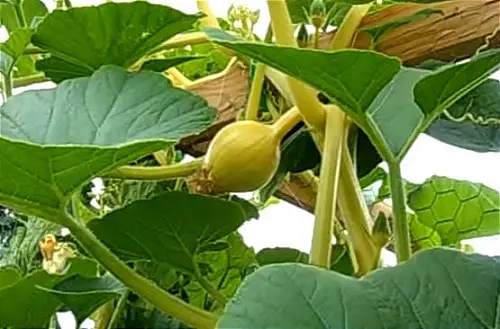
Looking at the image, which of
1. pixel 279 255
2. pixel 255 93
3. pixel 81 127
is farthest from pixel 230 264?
pixel 81 127

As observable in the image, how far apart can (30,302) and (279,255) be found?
0.18 m

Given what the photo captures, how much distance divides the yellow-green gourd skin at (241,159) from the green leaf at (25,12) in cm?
17

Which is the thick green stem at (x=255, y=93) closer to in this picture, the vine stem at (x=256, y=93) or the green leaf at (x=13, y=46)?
the vine stem at (x=256, y=93)

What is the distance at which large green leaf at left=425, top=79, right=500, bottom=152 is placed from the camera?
564mm

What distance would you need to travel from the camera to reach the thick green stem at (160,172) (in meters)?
0.52

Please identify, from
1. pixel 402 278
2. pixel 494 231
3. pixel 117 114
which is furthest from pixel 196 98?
pixel 494 231

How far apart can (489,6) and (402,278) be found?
0.83 feet

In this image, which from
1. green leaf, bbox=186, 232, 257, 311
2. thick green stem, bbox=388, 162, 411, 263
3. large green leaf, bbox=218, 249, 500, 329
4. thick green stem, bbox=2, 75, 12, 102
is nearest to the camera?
large green leaf, bbox=218, 249, 500, 329

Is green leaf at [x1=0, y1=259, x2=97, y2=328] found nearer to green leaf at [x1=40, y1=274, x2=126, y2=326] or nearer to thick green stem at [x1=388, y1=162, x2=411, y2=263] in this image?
green leaf at [x1=40, y1=274, x2=126, y2=326]

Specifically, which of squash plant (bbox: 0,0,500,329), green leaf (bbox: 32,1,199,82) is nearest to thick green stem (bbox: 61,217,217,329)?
squash plant (bbox: 0,0,500,329)

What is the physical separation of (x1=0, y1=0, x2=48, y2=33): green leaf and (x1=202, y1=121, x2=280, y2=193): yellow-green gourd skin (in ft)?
0.57

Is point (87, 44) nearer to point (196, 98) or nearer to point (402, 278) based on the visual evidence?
point (196, 98)

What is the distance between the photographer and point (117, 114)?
0.43m

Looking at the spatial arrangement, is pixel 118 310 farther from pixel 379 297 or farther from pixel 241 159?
pixel 379 297
